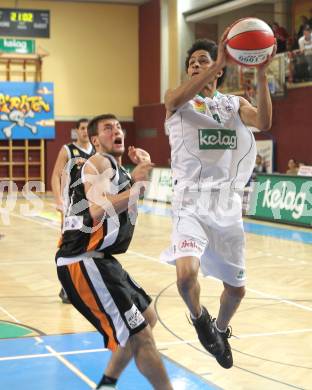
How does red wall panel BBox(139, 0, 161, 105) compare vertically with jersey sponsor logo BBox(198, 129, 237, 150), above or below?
above

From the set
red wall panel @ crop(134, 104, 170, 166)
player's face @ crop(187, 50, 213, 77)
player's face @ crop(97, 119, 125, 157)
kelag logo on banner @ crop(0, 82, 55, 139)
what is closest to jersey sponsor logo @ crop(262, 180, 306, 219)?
red wall panel @ crop(134, 104, 170, 166)

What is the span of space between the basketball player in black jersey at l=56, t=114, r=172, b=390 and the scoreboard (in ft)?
70.2

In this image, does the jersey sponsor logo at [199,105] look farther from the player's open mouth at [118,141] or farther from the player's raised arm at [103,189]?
the player's raised arm at [103,189]

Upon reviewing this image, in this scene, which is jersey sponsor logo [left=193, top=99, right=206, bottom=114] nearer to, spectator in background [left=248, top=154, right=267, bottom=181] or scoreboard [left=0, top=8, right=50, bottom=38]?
spectator in background [left=248, top=154, right=267, bottom=181]

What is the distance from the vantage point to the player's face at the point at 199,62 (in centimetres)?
502

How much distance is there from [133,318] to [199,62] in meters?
1.89

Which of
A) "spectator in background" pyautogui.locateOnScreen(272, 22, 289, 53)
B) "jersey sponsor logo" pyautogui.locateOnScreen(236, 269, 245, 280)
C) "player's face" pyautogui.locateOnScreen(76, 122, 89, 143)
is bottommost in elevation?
"jersey sponsor logo" pyautogui.locateOnScreen(236, 269, 245, 280)

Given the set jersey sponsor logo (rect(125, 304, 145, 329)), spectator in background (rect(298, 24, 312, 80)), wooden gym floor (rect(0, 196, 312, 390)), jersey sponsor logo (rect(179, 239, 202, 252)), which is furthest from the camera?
spectator in background (rect(298, 24, 312, 80))

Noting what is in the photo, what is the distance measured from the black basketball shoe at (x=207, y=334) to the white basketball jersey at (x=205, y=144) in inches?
36.4

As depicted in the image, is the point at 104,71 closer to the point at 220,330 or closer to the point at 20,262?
the point at 20,262

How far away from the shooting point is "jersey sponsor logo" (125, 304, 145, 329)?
435cm

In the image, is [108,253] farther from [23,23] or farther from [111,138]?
[23,23]

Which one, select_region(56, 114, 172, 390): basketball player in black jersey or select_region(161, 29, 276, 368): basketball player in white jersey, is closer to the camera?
select_region(56, 114, 172, 390): basketball player in black jersey

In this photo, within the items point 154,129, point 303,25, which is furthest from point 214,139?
point 154,129
